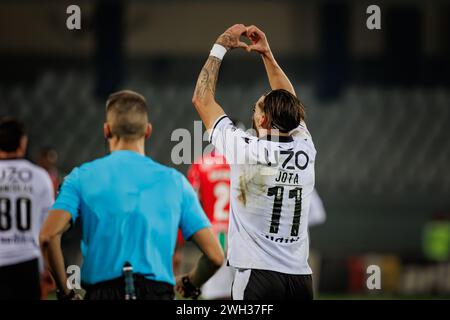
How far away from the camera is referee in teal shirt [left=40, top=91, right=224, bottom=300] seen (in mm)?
4367

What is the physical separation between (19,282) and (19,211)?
56cm

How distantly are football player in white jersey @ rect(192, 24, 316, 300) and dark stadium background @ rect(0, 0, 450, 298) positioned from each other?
10.1 meters

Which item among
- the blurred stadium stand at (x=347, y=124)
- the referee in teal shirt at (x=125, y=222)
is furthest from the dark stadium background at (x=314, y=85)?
the referee in teal shirt at (x=125, y=222)

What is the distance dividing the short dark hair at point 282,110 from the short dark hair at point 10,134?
114 inches

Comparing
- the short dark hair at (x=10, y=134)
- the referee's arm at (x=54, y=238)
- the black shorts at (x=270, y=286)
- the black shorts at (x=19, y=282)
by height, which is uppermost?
the short dark hair at (x=10, y=134)

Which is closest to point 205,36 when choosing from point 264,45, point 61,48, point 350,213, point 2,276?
point 61,48

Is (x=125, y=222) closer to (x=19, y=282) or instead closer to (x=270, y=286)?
(x=270, y=286)

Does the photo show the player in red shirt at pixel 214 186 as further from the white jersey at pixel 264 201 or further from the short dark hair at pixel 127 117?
the short dark hair at pixel 127 117

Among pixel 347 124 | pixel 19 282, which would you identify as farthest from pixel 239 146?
pixel 347 124

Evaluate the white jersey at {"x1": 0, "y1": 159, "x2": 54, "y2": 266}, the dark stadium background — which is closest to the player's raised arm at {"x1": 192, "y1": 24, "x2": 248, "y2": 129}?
the white jersey at {"x1": 0, "y1": 159, "x2": 54, "y2": 266}

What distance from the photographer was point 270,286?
16.0ft

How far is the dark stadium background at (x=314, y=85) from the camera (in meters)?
16.2

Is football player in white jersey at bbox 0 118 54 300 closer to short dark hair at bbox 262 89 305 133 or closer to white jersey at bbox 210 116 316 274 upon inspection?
white jersey at bbox 210 116 316 274

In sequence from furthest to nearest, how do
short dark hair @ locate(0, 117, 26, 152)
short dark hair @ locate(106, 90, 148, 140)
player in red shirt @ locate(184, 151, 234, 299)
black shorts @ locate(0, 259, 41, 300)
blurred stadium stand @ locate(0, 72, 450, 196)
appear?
blurred stadium stand @ locate(0, 72, 450, 196), player in red shirt @ locate(184, 151, 234, 299), short dark hair @ locate(0, 117, 26, 152), black shorts @ locate(0, 259, 41, 300), short dark hair @ locate(106, 90, 148, 140)
